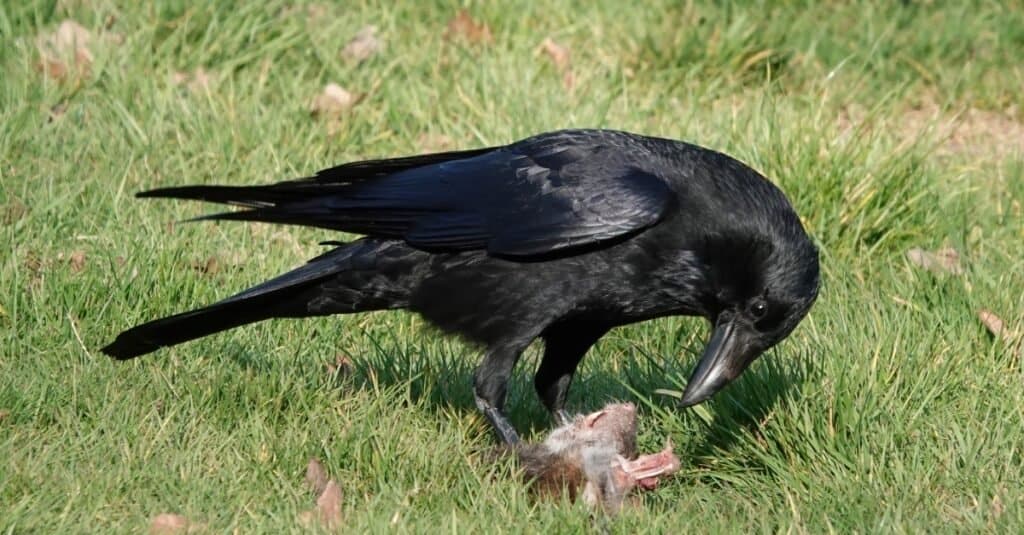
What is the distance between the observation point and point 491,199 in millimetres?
4574

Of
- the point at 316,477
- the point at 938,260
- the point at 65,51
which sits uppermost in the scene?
the point at 65,51

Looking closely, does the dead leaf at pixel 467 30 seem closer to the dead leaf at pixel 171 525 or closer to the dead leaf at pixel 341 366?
the dead leaf at pixel 341 366

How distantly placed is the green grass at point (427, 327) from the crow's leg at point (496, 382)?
118 millimetres

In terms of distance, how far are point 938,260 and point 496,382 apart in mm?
2060

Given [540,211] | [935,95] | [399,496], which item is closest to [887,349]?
[540,211]

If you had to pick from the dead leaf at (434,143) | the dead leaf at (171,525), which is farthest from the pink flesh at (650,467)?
the dead leaf at (434,143)

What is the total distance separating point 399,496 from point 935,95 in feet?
13.8

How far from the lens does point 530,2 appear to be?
7172 millimetres

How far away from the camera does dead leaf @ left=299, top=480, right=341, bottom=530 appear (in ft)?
12.7

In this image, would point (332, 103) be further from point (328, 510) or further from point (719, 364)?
point (328, 510)

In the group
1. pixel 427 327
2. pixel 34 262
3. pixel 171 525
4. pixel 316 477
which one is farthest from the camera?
pixel 34 262

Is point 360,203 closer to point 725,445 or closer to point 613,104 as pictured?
point 725,445

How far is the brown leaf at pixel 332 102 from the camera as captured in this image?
6.50 metres

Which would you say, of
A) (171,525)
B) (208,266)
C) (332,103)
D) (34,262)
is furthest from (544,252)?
(332,103)
